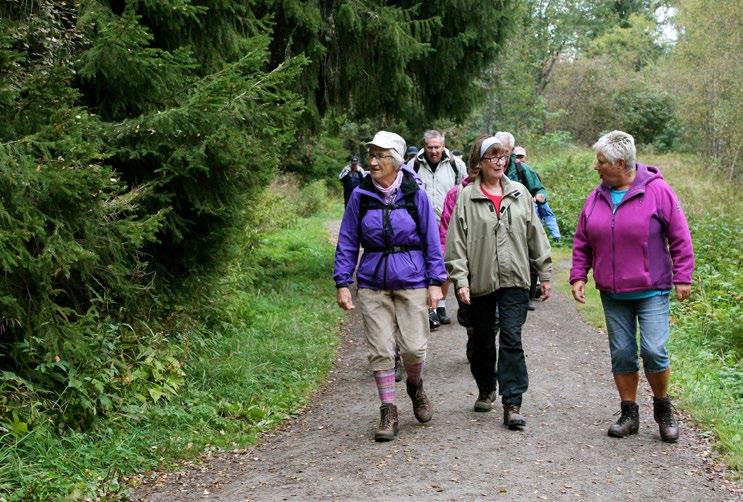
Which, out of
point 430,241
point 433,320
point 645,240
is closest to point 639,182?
point 645,240

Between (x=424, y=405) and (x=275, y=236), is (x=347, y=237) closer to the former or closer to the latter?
(x=424, y=405)

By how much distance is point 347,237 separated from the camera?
6.03m

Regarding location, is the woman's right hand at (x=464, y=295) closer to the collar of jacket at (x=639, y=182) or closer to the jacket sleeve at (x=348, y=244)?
the jacket sleeve at (x=348, y=244)

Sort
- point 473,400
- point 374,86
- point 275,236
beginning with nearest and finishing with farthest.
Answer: point 473,400 → point 374,86 → point 275,236

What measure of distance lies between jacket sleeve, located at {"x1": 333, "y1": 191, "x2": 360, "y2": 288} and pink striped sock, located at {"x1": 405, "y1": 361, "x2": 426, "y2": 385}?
752 mm

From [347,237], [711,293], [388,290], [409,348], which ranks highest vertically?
[347,237]

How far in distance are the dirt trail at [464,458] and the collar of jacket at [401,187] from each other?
1.72 metres

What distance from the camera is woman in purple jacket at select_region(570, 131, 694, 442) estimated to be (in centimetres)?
565

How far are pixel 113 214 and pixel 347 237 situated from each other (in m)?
1.67

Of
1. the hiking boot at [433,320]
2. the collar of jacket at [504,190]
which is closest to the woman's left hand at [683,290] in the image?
the collar of jacket at [504,190]

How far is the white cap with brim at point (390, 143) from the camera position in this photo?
5855 millimetres

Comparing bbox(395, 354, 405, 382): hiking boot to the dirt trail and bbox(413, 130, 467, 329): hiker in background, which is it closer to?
the dirt trail

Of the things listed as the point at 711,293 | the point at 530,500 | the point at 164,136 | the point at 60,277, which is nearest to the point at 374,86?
the point at 711,293

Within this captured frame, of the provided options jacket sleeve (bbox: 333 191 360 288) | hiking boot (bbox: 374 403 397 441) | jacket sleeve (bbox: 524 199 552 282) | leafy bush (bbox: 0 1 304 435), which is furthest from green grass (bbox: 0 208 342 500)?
jacket sleeve (bbox: 524 199 552 282)
